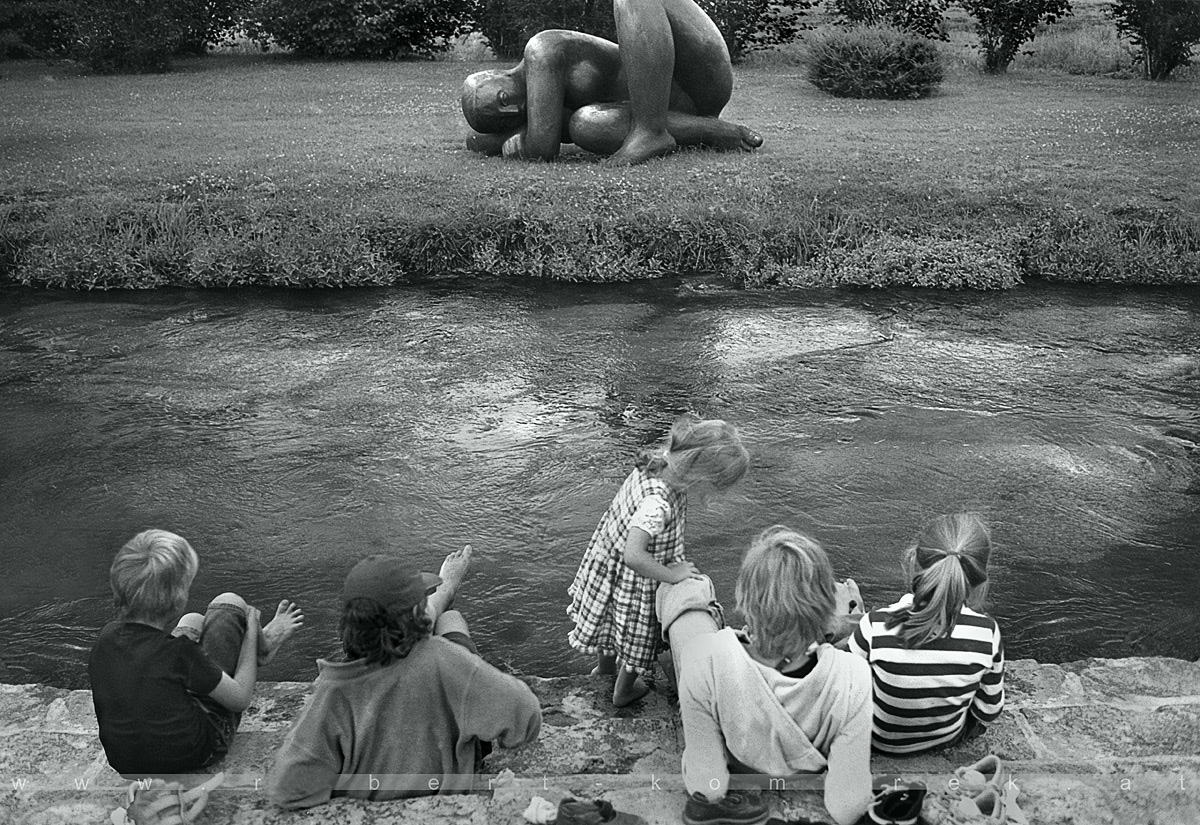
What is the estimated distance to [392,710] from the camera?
2.53 meters

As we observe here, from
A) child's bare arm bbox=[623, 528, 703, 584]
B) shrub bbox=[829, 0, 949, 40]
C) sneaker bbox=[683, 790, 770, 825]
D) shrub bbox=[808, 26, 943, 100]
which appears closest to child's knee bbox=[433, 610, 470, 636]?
child's bare arm bbox=[623, 528, 703, 584]

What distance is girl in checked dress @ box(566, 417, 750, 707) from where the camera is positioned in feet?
9.86

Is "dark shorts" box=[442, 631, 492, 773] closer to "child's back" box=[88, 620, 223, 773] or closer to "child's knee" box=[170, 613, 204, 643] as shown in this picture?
"child's back" box=[88, 620, 223, 773]

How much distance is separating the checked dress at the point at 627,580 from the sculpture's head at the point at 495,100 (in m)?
7.68

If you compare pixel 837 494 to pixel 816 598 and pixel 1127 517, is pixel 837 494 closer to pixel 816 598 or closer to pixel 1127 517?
pixel 1127 517

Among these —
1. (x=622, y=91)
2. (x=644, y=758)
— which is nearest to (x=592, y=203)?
(x=622, y=91)

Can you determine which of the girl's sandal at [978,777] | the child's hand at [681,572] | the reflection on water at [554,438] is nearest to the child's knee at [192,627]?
the reflection on water at [554,438]

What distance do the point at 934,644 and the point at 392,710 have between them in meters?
1.26

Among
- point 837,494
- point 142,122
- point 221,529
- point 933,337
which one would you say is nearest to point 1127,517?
point 837,494

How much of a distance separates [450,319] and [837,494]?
3366mm

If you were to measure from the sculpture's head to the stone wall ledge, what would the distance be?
7.66 m

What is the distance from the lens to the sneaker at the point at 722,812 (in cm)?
239

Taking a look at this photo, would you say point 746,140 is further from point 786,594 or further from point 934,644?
point 786,594

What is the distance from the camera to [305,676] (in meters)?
3.70
